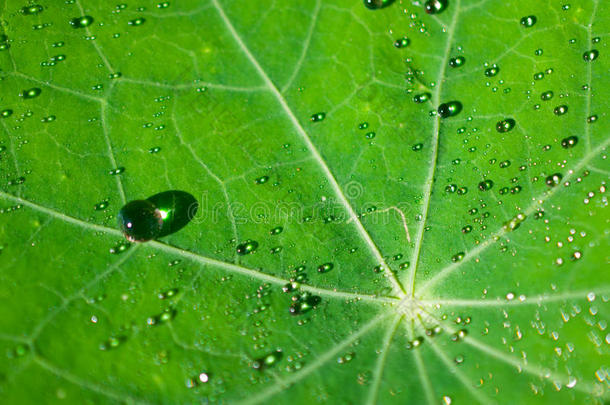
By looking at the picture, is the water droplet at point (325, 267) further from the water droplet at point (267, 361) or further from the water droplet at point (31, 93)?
the water droplet at point (31, 93)

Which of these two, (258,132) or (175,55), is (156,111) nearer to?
(175,55)

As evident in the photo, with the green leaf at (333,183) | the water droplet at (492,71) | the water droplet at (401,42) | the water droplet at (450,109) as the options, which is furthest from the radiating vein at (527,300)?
the water droplet at (401,42)

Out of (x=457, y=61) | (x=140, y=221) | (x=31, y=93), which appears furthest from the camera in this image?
(x=457, y=61)

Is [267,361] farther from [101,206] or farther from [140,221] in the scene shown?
[101,206]

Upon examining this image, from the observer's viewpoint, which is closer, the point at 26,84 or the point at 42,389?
the point at 42,389

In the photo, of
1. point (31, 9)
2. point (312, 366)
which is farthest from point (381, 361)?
point (31, 9)

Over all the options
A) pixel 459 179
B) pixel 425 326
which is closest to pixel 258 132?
pixel 459 179

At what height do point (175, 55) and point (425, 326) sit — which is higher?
point (175, 55)
